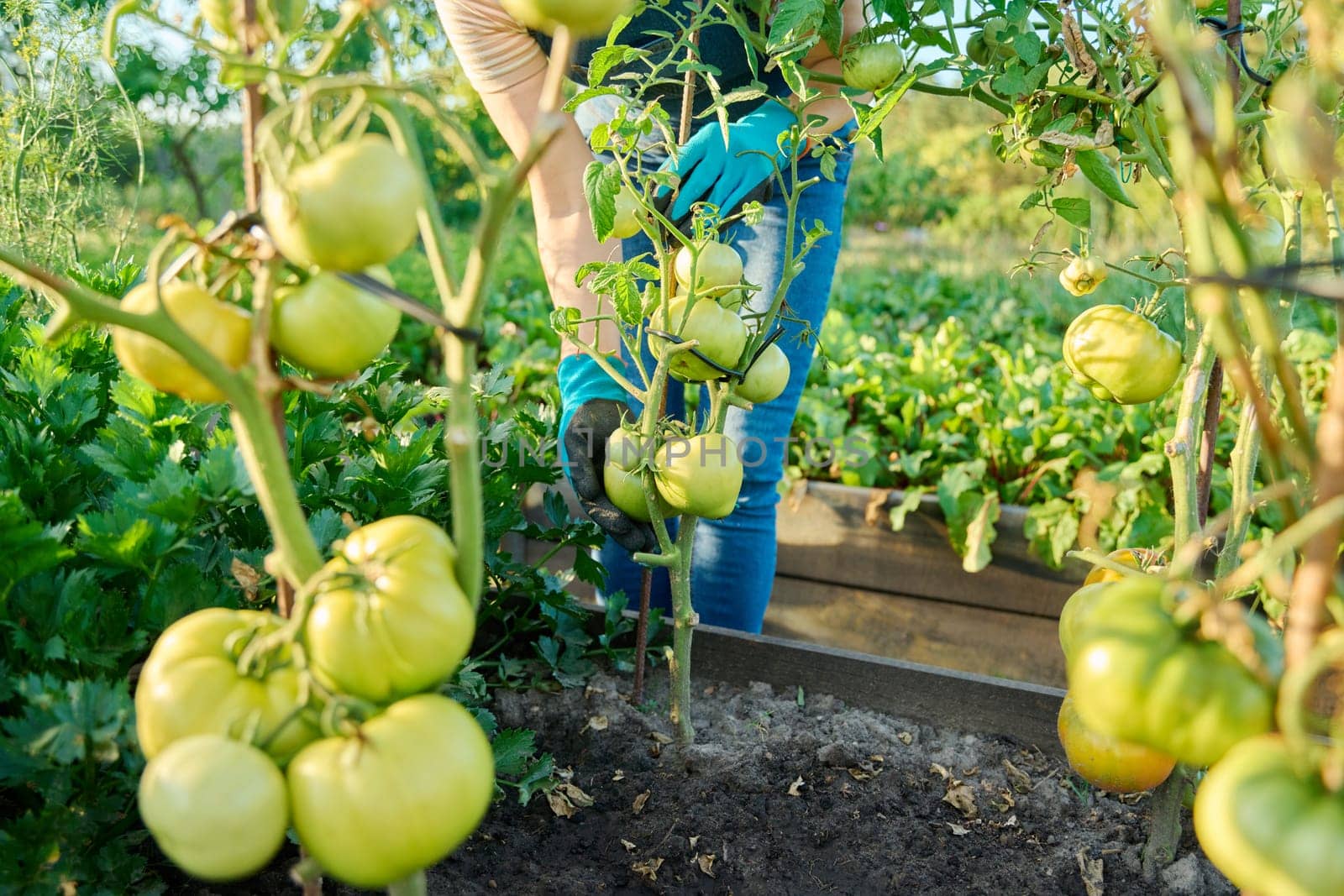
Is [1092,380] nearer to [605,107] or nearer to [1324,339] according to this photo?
[605,107]

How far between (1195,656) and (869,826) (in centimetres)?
91

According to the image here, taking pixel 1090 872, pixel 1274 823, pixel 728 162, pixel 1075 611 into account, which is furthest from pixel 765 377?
pixel 1274 823

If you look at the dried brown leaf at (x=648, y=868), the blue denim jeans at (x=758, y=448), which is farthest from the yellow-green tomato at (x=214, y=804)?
the blue denim jeans at (x=758, y=448)

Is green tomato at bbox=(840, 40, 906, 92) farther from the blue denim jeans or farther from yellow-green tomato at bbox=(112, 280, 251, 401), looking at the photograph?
yellow-green tomato at bbox=(112, 280, 251, 401)

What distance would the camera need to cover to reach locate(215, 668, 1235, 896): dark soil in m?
1.33

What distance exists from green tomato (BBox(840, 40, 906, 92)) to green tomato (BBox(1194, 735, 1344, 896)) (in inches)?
43.1

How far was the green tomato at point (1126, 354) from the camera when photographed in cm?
120

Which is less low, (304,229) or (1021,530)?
(304,229)

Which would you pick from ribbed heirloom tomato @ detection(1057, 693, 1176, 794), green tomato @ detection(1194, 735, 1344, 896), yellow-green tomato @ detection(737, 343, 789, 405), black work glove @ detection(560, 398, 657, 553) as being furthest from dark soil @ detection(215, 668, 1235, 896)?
green tomato @ detection(1194, 735, 1344, 896)

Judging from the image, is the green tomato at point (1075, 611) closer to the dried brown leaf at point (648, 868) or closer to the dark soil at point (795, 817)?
the dark soil at point (795, 817)

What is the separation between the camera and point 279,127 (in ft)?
2.58

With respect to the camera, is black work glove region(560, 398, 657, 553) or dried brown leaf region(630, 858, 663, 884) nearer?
dried brown leaf region(630, 858, 663, 884)

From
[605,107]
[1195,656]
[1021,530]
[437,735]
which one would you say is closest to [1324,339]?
[1021,530]

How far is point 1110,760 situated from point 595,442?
38.1 inches
